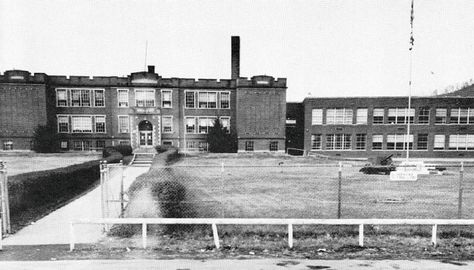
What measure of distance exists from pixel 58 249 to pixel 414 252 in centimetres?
776

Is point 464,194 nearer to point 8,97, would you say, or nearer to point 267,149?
point 267,149

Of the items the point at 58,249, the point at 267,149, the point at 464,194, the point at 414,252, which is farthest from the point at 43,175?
the point at 267,149

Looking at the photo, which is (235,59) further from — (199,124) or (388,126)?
(388,126)

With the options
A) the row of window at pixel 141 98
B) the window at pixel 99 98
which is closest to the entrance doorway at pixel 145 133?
the row of window at pixel 141 98

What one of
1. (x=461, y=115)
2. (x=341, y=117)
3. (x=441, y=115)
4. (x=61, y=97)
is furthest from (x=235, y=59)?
(x=461, y=115)

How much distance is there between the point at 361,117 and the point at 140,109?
28.5 meters

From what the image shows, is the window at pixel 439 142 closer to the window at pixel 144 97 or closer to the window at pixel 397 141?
the window at pixel 397 141

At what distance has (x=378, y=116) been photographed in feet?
138

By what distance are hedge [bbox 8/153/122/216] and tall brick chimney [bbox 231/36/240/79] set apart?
96.6ft

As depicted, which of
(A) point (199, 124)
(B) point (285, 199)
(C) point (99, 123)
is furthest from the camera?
(A) point (199, 124)

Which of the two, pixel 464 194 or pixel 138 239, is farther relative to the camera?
pixel 464 194

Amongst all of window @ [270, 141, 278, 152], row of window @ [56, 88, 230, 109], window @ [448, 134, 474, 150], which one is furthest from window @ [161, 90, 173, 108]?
window @ [448, 134, 474, 150]

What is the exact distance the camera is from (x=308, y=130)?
42.1 metres

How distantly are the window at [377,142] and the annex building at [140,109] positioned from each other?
1208 centimetres
